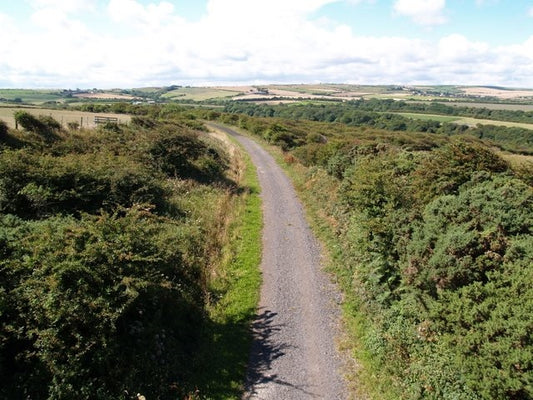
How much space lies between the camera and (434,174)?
1295 centimetres

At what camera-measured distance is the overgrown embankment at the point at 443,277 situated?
6727 millimetres

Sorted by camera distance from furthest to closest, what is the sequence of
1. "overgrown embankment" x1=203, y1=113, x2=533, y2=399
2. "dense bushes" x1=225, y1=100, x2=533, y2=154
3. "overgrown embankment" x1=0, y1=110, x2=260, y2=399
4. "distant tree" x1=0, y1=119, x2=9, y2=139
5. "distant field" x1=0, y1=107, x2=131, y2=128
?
1. "dense bushes" x1=225, y1=100, x2=533, y2=154
2. "distant field" x1=0, y1=107, x2=131, y2=128
3. "distant tree" x1=0, y1=119, x2=9, y2=139
4. "overgrown embankment" x1=0, y1=110, x2=260, y2=399
5. "overgrown embankment" x1=203, y1=113, x2=533, y2=399

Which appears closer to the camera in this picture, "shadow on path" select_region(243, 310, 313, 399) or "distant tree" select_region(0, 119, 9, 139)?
"shadow on path" select_region(243, 310, 313, 399)

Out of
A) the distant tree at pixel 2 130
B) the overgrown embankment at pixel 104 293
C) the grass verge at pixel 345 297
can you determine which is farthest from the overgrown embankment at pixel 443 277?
the distant tree at pixel 2 130

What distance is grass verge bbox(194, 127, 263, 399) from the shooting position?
8344mm

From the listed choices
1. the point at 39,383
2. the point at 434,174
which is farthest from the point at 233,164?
the point at 39,383

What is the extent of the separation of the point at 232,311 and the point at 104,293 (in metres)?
4.34

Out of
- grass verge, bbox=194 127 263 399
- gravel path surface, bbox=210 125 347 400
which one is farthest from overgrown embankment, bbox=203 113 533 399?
grass verge, bbox=194 127 263 399

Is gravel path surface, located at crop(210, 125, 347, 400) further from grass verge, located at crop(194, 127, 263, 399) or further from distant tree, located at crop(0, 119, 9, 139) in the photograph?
distant tree, located at crop(0, 119, 9, 139)

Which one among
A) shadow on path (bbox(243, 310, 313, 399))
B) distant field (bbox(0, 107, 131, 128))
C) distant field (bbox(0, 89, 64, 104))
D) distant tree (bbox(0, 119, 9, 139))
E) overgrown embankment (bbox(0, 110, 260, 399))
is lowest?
shadow on path (bbox(243, 310, 313, 399))

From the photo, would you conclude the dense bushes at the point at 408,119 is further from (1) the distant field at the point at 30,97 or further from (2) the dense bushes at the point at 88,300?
(1) the distant field at the point at 30,97

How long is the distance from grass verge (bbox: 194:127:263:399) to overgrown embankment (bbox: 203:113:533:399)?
3.08 metres

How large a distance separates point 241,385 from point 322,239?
9.26 m

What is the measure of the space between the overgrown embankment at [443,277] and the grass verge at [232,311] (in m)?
3.08
